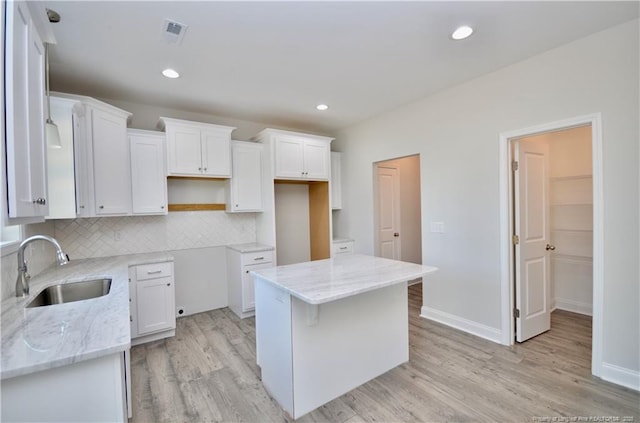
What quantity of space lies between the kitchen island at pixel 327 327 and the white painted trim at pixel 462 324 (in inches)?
41.8

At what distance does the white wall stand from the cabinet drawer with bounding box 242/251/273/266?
5.07 feet

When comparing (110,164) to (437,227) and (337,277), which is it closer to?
(337,277)

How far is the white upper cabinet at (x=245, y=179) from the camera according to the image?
3850mm

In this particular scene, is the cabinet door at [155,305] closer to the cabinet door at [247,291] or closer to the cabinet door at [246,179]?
the cabinet door at [247,291]

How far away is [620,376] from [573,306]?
1.80 meters

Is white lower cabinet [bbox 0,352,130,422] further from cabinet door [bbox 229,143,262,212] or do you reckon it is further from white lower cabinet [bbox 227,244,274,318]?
cabinet door [bbox 229,143,262,212]

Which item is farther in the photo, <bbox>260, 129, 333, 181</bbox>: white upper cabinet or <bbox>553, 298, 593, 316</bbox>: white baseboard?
<bbox>260, 129, 333, 181</bbox>: white upper cabinet

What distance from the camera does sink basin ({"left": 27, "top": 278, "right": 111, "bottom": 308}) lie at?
2.01 meters

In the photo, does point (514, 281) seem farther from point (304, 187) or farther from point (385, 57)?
point (304, 187)

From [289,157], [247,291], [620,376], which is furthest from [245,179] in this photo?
[620,376]

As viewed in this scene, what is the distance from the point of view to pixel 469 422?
1868 mm

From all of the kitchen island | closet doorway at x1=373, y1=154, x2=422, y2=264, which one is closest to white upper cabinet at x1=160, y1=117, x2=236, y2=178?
the kitchen island

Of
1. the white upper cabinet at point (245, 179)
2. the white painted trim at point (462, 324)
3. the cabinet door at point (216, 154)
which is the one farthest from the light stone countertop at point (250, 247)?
the white painted trim at point (462, 324)

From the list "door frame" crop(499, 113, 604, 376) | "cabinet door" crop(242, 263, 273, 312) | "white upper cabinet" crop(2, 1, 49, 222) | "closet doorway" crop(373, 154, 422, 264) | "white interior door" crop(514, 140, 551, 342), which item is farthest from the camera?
"closet doorway" crop(373, 154, 422, 264)
